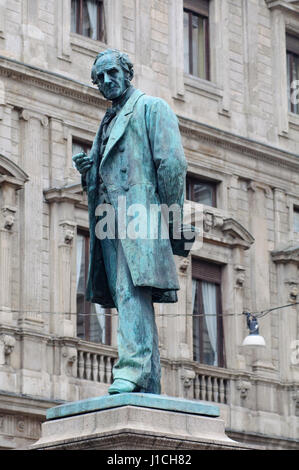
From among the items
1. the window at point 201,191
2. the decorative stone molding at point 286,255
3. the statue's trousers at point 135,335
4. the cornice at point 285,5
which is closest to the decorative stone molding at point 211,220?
the window at point 201,191

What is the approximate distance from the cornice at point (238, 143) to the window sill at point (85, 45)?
2.20 meters

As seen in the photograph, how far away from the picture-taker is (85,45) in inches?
1092

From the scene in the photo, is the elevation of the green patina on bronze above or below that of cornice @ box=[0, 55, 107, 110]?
below

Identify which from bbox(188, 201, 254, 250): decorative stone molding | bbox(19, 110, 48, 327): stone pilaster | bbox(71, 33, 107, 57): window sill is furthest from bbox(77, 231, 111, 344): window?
bbox(71, 33, 107, 57): window sill

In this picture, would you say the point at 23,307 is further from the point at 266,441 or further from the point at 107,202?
the point at 107,202

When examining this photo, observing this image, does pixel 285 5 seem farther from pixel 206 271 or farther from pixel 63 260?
pixel 63 260

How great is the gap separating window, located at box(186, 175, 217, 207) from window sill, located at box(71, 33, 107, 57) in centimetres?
312

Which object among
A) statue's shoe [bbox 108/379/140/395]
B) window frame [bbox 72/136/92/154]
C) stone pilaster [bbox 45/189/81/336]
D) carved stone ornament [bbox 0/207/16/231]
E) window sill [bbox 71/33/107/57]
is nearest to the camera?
statue's shoe [bbox 108/379/140/395]

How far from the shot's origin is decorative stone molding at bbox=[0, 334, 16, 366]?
24.9 meters

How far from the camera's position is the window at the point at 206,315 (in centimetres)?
2900

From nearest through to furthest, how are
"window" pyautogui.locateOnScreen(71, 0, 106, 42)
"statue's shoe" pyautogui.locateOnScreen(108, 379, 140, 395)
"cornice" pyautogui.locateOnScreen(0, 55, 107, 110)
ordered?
"statue's shoe" pyautogui.locateOnScreen(108, 379, 140, 395) → "cornice" pyautogui.locateOnScreen(0, 55, 107, 110) → "window" pyautogui.locateOnScreen(71, 0, 106, 42)

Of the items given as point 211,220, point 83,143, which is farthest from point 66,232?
point 211,220

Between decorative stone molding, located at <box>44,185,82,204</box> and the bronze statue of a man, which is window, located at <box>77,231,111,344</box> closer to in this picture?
decorative stone molding, located at <box>44,185,82,204</box>

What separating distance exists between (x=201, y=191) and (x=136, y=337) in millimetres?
19801
